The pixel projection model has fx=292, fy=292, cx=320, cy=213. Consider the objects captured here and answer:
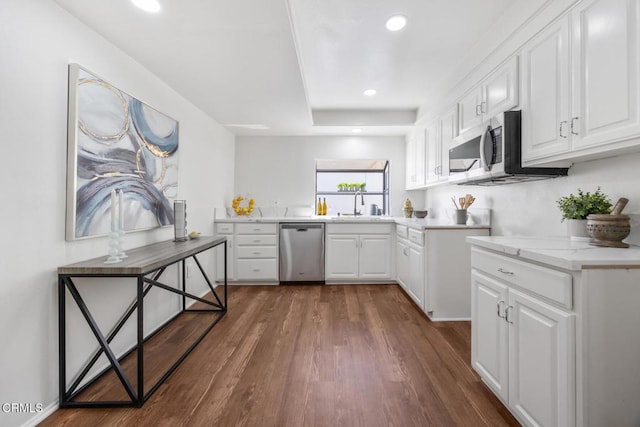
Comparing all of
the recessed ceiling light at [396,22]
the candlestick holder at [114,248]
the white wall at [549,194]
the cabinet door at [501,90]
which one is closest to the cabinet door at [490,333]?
the white wall at [549,194]

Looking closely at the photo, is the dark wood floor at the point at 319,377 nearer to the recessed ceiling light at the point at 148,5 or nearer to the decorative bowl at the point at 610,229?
the decorative bowl at the point at 610,229

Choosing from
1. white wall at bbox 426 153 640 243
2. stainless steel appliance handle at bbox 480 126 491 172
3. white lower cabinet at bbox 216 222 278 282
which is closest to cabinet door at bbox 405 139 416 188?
white wall at bbox 426 153 640 243

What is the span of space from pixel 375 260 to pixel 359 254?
236mm

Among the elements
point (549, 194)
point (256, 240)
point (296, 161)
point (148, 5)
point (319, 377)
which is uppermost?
point (148, 5)

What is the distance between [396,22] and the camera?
218cm

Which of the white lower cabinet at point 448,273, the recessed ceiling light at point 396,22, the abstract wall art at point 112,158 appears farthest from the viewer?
the white lower cabinet at point 448,273

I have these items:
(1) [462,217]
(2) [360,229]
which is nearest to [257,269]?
(2) [360,229]

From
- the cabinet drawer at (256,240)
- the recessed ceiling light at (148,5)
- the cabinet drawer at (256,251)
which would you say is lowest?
the cabinet drawer at (256,251)

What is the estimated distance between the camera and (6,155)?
1.32 meters

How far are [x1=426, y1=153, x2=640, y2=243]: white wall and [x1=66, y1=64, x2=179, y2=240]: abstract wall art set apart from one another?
3.00m

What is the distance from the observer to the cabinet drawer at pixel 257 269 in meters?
4.04

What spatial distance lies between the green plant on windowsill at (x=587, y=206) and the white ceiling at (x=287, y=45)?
4.61 feet

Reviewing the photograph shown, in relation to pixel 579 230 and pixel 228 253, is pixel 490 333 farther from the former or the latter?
pixel 228 253

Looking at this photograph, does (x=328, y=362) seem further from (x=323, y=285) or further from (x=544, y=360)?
(x=323, y=285)
